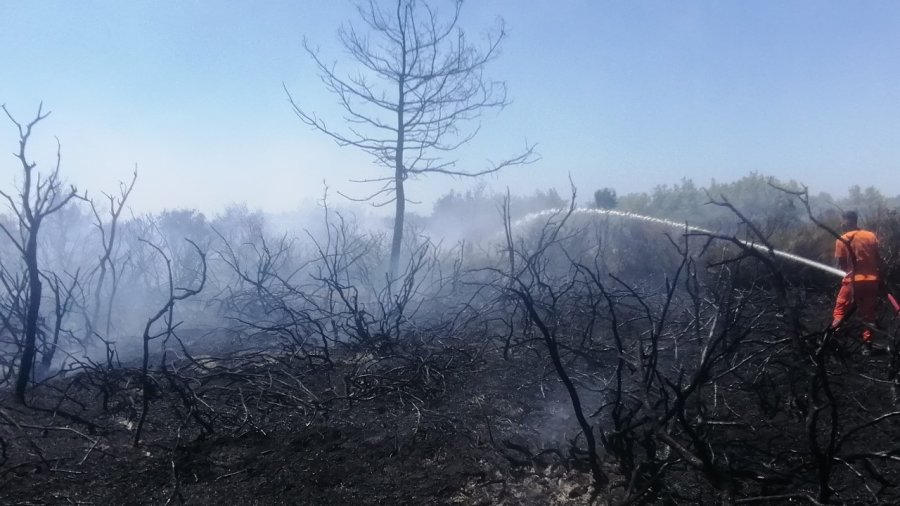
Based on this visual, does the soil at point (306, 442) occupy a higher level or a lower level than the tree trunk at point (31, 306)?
lower

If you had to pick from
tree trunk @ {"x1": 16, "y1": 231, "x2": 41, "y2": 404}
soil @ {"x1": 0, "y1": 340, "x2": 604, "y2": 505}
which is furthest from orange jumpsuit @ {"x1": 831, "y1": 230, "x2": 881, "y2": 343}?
tree trunk @ {"x1": 16, "y1": 231, "x2": 41, "y2": 404}

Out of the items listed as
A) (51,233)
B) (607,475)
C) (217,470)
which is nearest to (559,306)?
(607,475)

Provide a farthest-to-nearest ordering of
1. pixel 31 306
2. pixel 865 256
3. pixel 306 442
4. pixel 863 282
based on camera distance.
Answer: pixel 865 256 < pixel 863 282 < pixel 31 306 < pixel 306 442

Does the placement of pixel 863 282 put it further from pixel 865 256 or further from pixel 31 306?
pixel 31 306

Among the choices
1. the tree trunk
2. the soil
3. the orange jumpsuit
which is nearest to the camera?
the soil

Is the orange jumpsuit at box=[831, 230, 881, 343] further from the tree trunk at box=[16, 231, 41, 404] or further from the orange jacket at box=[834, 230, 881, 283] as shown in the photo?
the tree trunk at box=[16, 231, 41, 404]

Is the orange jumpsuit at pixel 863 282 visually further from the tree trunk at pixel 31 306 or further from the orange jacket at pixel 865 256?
the tree trunk at pixel 31 306

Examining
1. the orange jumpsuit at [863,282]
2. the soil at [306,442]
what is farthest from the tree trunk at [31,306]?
the orange jumpsuit at [863,282]

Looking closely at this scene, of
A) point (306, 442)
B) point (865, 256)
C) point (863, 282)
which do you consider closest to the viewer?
point (306, 442)

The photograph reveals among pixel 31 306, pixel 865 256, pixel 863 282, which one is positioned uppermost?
pixel 31 306

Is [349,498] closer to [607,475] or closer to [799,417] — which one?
[607,475]

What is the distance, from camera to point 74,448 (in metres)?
4.50

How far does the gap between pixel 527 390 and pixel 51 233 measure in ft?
72.3

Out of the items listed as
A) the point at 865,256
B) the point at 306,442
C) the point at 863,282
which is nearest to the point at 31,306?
the point at 306,442
